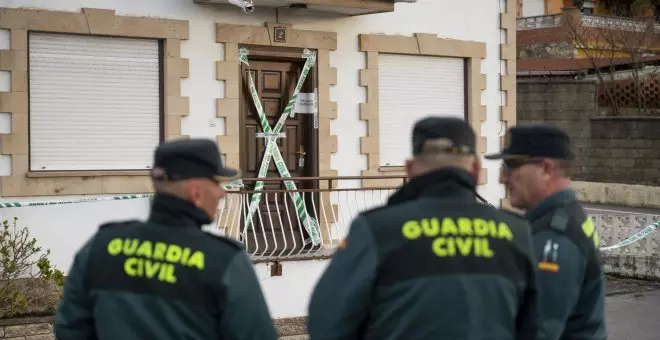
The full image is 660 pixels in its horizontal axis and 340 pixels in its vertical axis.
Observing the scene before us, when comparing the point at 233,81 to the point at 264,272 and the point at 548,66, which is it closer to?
the point at 264,272

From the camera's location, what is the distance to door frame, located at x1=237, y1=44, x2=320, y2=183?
1227 cm

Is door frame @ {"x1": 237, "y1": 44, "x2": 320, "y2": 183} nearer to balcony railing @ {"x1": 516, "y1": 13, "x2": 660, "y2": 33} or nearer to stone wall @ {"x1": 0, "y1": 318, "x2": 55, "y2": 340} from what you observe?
stone wall @ {"x1": 0, "y1": 318, "x2": 55, "y2": 340}

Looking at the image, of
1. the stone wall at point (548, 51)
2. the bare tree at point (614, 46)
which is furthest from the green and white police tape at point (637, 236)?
the stone wall at point (548, 51)

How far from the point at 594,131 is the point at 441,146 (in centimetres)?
2256

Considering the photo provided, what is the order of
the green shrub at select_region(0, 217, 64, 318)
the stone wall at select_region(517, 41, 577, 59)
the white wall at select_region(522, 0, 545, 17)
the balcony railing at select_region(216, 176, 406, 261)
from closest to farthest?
the green shrub at select_region(0, 217, 64, 318) → the balcony railing at select_region(216, 176, 406, 261) → the stone wall at select_region(517, 41, 577, 59) → the white wall at select_region(522, 0, 545, 17)

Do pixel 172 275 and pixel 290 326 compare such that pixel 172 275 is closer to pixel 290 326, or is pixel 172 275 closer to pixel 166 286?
pixel 166 286

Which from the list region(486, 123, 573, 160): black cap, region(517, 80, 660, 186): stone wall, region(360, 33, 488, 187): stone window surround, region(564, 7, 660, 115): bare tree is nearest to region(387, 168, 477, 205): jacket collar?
region(486, 123, 573, 160): black cap

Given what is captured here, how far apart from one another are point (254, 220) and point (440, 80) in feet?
11.2

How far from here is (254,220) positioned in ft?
40.1

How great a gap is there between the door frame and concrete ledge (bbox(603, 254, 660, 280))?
222 inches

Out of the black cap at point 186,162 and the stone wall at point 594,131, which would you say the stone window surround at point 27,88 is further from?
the stone wall at point 594,131

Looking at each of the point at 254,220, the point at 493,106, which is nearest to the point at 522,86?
the point at 493,106

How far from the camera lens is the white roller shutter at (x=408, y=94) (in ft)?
43.7

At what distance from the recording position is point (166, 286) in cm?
353
